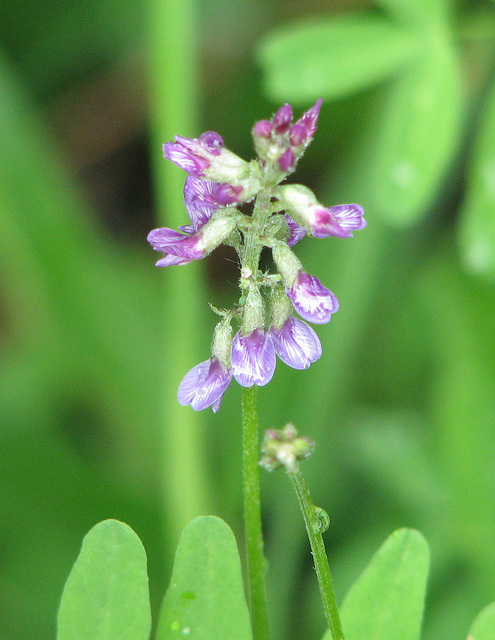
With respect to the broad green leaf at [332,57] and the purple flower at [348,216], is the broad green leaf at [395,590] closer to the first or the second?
the purple flower at [348,216]

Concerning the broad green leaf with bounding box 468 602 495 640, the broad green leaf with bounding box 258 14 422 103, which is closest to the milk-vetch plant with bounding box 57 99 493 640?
the broad green leaf with bounding box 468 602 495 640

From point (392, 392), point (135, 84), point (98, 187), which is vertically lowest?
point (392, 392)

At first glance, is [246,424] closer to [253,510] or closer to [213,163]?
[253,510]

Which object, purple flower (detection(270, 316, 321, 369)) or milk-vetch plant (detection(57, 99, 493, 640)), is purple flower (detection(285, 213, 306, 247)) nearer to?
milk-vetch plant (detection(57, 99, 493, 640))

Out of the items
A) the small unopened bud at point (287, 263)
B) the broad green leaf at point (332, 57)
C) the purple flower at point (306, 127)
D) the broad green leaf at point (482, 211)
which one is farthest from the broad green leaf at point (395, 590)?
the broad green leaf at point (332, 57)

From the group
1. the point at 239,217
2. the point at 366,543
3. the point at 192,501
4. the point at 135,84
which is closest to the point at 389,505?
the point at 366,543

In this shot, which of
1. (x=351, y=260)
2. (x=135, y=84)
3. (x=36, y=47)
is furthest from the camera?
(x=135, y=84)

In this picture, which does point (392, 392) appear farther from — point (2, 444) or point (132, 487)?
point (2, 444)
